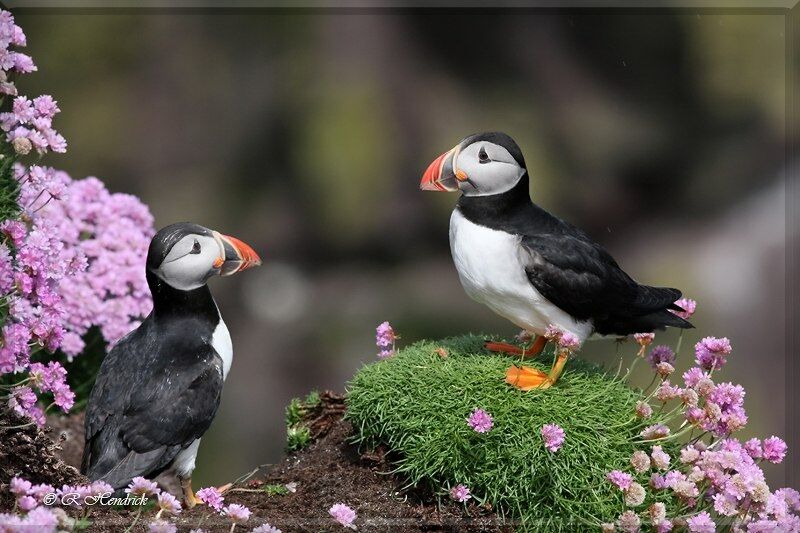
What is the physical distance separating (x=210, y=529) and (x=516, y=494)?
3.62ft

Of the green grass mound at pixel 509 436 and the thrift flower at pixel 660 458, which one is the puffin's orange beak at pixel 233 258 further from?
the thrift flower at pixel 660 458

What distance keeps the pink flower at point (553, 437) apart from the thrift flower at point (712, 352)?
2.84ft

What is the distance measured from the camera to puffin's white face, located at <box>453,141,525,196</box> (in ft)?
13.0

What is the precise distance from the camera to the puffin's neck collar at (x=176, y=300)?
4.10m

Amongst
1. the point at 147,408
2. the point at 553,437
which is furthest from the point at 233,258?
the point at 553,437

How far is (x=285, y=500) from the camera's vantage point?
385 centimetres

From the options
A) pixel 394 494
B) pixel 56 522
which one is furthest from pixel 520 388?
pixel 56 522

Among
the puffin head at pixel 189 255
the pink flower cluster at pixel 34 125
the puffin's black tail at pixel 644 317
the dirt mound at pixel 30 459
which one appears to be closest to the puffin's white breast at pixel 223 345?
the puffin head at pixel 189 255

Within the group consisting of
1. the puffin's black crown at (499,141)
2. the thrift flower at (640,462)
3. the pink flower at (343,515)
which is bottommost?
the pink flower at (343,515)

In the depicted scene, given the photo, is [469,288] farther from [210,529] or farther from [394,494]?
[210,529]

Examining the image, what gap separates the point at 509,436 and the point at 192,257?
1.48 m

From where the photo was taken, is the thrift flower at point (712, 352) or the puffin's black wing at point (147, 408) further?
the thrift flower at point (712, 352)

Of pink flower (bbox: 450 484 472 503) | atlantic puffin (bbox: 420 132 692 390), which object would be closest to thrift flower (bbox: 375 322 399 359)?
atlantic puffin (bbox: 420 132 692 390)

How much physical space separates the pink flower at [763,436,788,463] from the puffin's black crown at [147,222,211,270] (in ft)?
7.79
